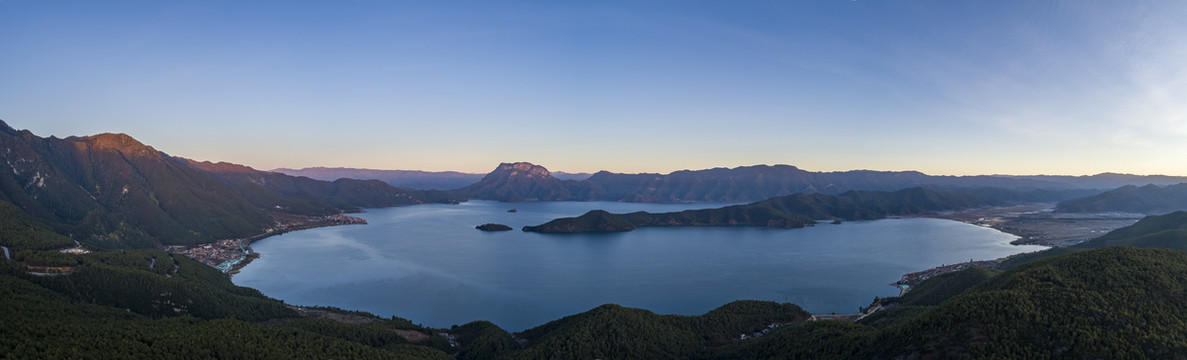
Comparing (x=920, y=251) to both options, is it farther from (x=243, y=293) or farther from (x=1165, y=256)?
(x=243, y=293)

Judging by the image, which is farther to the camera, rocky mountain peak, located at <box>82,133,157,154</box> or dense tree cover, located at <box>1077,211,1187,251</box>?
rocky mountain peak, located at <box>82,133,157,154</box>

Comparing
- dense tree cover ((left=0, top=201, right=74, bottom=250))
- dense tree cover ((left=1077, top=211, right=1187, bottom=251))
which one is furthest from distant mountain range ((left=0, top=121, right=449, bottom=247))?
dense tree cover ((left=1077, top=211, right=1187, bottom=251))

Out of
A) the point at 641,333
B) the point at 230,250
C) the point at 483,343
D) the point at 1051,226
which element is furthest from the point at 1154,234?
the point at 230,250

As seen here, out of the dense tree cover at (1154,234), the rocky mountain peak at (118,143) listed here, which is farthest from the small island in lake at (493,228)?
the dense tree cover at (1154,234)

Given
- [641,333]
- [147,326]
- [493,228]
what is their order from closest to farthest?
[147,326] → [641,333] → [493,228]

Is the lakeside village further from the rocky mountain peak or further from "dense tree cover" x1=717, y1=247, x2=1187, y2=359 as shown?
"dense tree cover" x1=717, y1=247, x2=1187, y2=359

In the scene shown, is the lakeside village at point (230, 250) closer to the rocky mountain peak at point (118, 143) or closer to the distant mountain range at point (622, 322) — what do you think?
the distant mountain range at point (622, 322)

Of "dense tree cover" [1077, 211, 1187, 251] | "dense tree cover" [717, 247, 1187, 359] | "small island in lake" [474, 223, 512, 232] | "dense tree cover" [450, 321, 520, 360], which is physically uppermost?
"dense tree cover" [1077, 211, 1187, 251]

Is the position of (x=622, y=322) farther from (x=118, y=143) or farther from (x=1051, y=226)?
(x=1051, y=226)
